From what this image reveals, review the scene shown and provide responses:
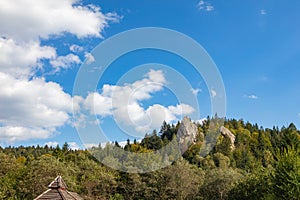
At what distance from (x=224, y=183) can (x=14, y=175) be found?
1837 centimetres

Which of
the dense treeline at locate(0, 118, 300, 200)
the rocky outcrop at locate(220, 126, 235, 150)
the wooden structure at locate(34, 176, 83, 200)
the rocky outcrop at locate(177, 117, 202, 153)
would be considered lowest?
the wooden structure at locate(34, 176, 83, 200)

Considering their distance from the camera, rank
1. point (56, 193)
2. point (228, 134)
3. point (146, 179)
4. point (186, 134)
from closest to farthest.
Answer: point (56, 193), point (146, 179), point (186, 134), point (228, 134)

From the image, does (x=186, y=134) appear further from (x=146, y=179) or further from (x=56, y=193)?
(x=56, y=193)

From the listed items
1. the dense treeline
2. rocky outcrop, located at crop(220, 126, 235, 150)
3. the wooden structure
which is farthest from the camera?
rocky outcrop, located at crop(220, 126, 235, 150)

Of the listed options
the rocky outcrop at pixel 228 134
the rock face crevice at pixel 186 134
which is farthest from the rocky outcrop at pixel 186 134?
the rocky outcrop at pixel 228 134

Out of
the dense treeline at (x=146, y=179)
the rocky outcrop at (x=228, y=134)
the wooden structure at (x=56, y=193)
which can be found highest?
the rocky outcrop at (x=228, y=134)

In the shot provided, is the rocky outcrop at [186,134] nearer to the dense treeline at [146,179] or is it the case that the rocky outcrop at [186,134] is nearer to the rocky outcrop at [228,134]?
the rocky outcrop at [228,134]

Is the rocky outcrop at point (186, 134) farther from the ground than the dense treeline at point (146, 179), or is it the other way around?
the rocky outcrop at point (186, 134)

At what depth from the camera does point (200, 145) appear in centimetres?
5581

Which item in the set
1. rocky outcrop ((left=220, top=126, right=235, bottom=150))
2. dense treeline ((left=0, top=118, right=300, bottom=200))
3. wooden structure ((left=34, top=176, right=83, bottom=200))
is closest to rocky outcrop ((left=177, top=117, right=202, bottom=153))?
rocky outcrop ((left=220, top=126, right=235, bottom=150))

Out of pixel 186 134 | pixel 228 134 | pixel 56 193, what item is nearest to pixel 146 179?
pixel 56 193

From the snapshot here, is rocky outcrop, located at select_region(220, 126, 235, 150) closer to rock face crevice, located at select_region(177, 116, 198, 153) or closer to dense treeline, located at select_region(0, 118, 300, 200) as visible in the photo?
rock face crevice, located at select_region(177, 116, 198, 153)

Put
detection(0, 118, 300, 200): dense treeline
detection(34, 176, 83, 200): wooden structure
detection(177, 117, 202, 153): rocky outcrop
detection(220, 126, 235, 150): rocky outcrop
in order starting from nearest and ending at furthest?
detection(34, 176, 83, 200): wooden structure < detection(0, 118, 300, 200): dense treeline < detection(177, 117, 202, 153): rocky outcrop < detection(220, 126, 235, 150): rocky outcrop

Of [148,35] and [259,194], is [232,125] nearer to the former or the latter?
[259,194]
